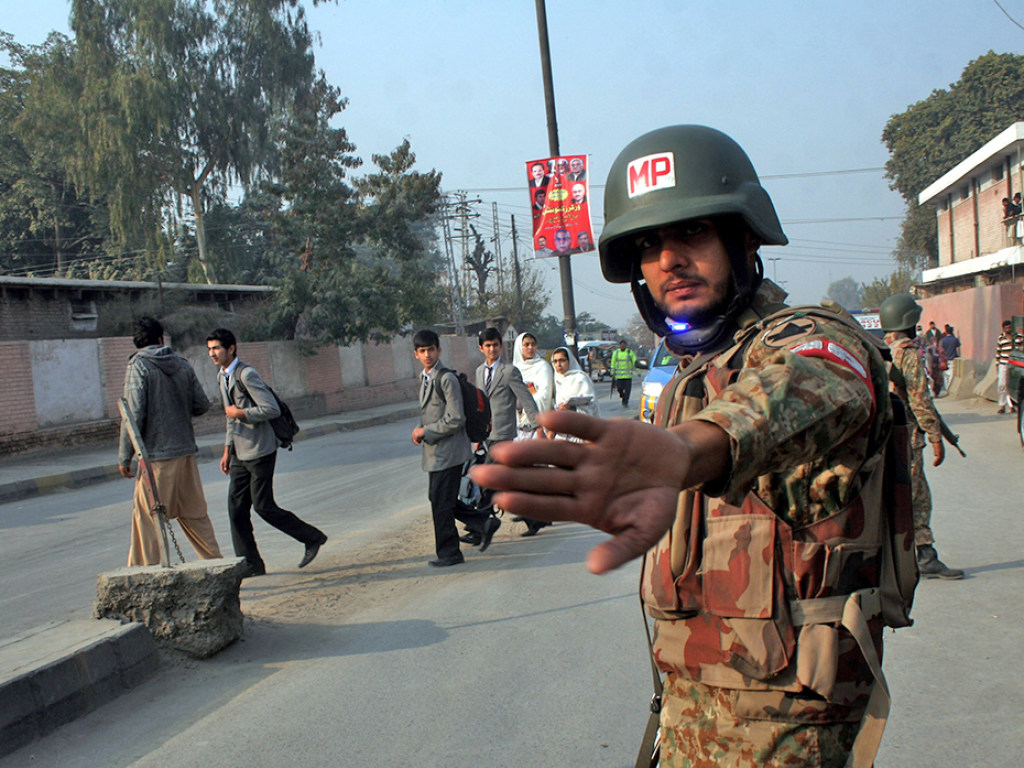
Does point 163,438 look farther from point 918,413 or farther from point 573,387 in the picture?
point 918,413

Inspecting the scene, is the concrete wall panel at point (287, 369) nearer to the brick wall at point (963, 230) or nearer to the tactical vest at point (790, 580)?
the tactical vest at point (790, 580)

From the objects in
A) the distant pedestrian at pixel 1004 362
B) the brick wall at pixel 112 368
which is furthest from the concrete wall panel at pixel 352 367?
the distant pedestrian at pixel 1004 362

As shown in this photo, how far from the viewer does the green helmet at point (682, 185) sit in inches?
67.2

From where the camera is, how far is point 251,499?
610 centimetres

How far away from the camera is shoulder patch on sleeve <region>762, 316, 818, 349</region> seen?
4.39ft

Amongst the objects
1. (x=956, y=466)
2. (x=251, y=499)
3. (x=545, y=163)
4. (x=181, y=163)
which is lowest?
(x=956, y=466)

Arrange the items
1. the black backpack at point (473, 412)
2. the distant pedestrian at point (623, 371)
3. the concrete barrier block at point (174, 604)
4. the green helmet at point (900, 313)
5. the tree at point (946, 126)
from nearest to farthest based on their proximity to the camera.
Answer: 1. the concrete barrier block at point (174, 604)
2. the green helmet at point (900, 313)
3. the black backpack at point (473, 412)
4. the distant pedestrian at point (623, 371)
5. the tree at point (946, 126)

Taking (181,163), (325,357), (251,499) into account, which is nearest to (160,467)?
(251,499)

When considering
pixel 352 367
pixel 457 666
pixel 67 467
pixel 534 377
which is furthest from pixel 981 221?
pixel 457 666

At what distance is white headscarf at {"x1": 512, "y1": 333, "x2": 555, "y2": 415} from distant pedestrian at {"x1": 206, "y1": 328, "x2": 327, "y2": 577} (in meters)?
2.38

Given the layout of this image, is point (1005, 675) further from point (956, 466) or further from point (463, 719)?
point (956, 466)

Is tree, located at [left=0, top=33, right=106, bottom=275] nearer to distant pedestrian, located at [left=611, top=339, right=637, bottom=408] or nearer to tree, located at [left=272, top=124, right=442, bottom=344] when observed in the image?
tree, located at [left=272, top=124, right=442, bottom=344]

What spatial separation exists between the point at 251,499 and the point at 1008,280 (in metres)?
25.4

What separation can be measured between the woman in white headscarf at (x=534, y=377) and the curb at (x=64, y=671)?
12.8 ft
